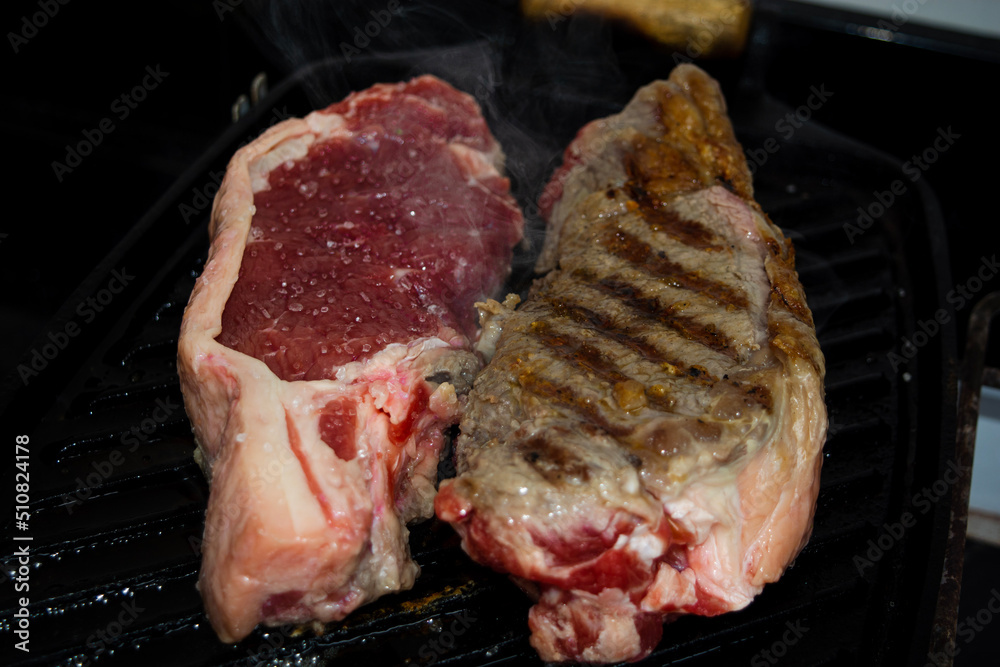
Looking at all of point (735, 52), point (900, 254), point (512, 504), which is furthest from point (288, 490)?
point (735, 52)

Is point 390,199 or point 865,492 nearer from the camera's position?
point 865,492

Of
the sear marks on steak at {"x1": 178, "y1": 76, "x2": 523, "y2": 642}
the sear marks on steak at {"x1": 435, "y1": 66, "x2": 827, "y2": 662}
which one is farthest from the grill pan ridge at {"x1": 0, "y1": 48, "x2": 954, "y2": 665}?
the sear marks on steak at {"x1": 435, "y1": 66, "x2": 827, "y2": 662}

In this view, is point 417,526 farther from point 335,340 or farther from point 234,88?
point 234,88

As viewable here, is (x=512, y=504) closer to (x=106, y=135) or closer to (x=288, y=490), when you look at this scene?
(x=288, y=490)

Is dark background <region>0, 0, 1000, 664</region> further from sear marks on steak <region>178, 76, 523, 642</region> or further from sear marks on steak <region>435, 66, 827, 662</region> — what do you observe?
sear marks on steak <region>435, 66, 827, 662</region>

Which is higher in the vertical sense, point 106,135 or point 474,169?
point 106,135

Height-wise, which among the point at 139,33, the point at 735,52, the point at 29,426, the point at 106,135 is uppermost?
the point at 139,33

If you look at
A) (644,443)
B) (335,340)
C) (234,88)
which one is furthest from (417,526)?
(234,88)
